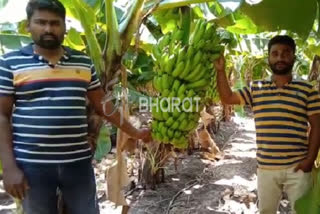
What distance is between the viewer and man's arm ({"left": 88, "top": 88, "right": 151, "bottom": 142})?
130 centimetres

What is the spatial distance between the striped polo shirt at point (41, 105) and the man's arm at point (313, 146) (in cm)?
92

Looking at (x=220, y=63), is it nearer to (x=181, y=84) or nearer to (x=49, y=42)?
(x=181, y=84)

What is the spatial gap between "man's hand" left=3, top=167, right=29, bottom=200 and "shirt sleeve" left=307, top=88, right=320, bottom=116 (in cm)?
109

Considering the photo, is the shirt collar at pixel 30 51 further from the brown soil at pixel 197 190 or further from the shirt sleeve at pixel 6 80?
the brown soil at pixel 197 190

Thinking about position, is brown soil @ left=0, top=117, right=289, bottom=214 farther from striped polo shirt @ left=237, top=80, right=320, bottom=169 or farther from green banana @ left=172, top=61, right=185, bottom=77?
green banana @ left=172, top=61, right=185, bottom=77

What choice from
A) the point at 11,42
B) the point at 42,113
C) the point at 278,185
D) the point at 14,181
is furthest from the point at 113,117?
the point at 278,185

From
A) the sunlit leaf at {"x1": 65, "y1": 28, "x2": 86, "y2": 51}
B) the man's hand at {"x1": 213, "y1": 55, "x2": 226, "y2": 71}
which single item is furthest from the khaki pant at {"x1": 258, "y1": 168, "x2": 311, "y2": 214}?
the sunlit leaf at {"x1": 65, "y1": 28, "x2": 86, "y2": 51}

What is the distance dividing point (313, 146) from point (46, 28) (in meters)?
1.08

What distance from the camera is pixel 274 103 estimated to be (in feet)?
5.41

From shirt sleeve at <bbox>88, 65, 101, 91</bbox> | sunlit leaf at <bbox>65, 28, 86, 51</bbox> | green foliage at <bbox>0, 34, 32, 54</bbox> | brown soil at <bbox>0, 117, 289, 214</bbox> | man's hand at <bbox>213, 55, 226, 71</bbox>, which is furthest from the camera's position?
brown soil at <bbox>0, 117, 289, 214</bbox>

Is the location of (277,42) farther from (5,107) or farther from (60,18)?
(5,107)

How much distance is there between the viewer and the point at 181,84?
1.13m

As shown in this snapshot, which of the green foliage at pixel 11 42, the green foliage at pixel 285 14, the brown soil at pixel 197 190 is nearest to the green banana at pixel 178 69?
the green foliage at pixel 285 14

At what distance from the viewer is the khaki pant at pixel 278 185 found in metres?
1.64
